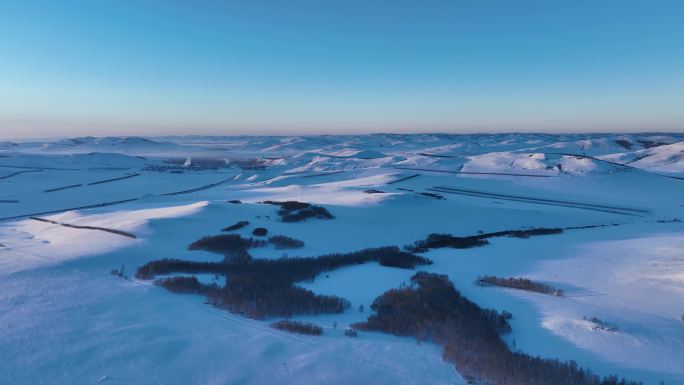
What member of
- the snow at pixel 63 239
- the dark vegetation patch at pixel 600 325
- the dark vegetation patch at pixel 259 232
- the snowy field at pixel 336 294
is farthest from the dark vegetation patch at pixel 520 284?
the snow at pixel 63 239

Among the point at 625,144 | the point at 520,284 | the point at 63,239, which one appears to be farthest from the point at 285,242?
the point at 625,144

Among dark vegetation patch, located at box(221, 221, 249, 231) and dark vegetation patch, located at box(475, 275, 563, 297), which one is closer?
dark vegetation patch, located at box(475, 275, 563, 297)

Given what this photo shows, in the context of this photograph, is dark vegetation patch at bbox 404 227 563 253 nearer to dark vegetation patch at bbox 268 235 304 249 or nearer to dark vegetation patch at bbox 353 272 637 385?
dark vegetation patch at bbox 268 235 304 249

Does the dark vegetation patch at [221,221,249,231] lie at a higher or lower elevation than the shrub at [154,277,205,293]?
lower

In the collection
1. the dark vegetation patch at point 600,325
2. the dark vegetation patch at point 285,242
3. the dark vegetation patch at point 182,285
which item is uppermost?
the dark vegetation patch at point 182,285

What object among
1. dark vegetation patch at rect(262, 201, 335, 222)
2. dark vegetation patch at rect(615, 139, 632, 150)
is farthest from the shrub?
dark vegetation patch at rect(615, 139, 632, 150)

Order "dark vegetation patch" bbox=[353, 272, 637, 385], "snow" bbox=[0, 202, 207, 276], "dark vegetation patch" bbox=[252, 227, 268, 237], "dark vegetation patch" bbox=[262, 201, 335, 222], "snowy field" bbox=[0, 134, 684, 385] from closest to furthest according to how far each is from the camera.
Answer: "dark vegetation patch" bbox=[353, 272, 637, 385]
"snowy field" bbox=[0, 134, 684, 385]
"snow" bbox=[0, 202, 207, 276]
"dark vegetation patch" bbox=[252, 227, 268, 237]
"dark vegetation patch" bbox=[262, 201, 335, 222]

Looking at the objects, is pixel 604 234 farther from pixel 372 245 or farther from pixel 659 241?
pixel 372 245

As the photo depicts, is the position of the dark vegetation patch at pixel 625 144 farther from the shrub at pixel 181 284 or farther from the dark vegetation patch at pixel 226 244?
the shrub at pixel 181 284
